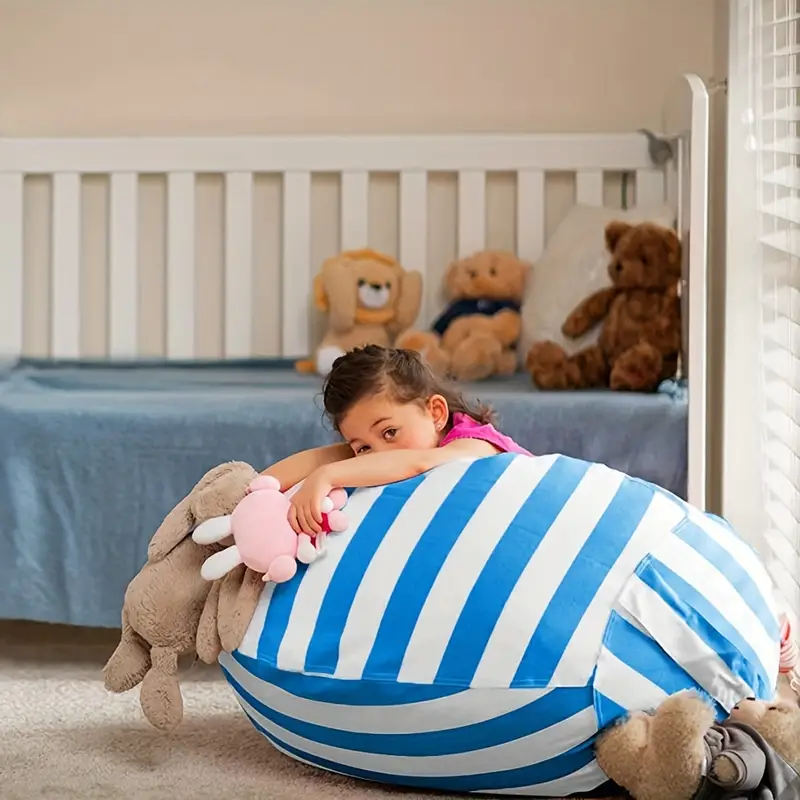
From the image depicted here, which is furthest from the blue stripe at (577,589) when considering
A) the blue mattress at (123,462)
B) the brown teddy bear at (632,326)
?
the brown teddy bear at (632,326)

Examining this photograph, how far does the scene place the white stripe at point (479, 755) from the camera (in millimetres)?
1104

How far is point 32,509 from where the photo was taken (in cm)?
166

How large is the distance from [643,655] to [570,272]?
1.07 metres

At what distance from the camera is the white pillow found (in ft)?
→ 6.62

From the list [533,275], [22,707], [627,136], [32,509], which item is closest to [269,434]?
[32,509]

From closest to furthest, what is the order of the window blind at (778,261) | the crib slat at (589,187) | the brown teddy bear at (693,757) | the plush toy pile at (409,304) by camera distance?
the brown teddy bear at (693,757), the window blind at (778,261), the plush toy pile at (409,304), the crib slat at (589,187)

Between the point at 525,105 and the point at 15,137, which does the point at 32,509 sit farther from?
the point at 525,105

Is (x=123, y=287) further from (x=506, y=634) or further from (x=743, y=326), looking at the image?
(x=506, y=634)

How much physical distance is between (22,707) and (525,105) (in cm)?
143

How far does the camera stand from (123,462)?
5.46 feet

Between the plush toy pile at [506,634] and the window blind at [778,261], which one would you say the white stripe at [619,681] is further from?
the window blind at [778,261]

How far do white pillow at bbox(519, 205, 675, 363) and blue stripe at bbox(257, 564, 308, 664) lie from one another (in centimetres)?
92

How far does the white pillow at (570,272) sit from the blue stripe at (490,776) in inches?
37.1

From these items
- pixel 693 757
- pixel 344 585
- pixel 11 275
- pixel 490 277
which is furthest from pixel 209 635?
pixel 11 275
